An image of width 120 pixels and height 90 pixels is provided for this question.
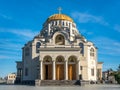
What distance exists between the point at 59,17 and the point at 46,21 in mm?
3923

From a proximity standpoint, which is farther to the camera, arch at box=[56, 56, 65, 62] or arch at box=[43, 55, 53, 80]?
arch at box=[43, 55, 53, 80]

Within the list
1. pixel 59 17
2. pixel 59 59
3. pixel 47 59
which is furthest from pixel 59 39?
pixel 59 17

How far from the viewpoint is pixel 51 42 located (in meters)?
58.9

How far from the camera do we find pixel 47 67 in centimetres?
5866

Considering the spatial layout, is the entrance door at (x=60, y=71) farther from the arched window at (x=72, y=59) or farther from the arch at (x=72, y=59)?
the arch at (x=72, y=59)

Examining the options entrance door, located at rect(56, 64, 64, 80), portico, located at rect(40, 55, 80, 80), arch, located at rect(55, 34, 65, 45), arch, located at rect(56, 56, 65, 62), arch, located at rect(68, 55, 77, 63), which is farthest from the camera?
arch, located at rect(55, 34, 65, 45)

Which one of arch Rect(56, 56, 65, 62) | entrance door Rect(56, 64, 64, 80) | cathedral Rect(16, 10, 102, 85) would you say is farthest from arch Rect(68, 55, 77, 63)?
entrance door Rect(56, 64, 64, 80)

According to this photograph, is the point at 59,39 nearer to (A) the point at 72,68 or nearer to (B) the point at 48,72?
(A) the point at 72,68

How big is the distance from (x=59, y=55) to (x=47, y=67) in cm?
516

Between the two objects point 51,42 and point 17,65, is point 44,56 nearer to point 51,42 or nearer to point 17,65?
point 51,42

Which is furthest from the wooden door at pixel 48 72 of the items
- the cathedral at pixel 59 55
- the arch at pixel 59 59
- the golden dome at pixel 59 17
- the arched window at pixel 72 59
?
the golden dome at pixel 59 17

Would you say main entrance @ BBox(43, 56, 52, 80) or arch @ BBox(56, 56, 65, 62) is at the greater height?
arch @ BBox(56, 56, 65, 62)

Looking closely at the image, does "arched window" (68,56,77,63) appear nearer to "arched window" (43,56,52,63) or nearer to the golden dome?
"arched window" (43,56,52,63)

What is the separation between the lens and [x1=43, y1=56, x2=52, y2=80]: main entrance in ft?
185
